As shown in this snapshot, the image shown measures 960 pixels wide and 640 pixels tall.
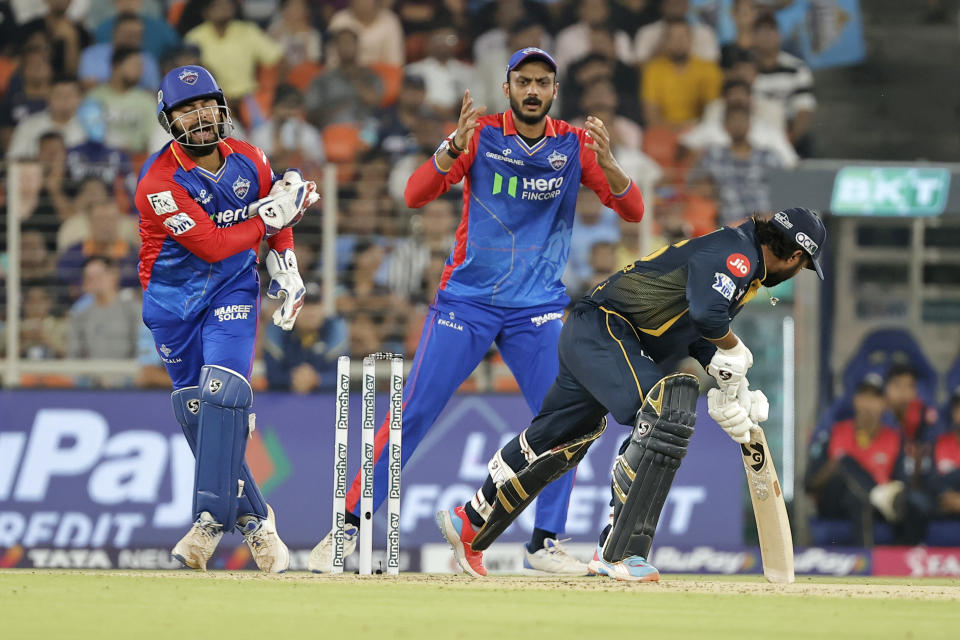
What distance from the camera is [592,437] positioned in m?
6.70

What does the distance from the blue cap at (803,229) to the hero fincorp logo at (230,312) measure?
2.35 meters

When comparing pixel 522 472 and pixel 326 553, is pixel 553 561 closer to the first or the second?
pixel 522 472

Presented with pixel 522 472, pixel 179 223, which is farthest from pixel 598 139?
pixel 179 223

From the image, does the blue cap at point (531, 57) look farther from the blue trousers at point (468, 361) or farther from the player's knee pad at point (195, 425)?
the player's knee pad at point (195, 425)

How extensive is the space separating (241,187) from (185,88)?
1.65ft

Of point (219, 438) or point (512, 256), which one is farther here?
point (512, 256)

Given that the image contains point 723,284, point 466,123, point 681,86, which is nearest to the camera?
point 723,284

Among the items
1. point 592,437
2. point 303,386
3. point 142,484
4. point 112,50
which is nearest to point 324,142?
point 112,50

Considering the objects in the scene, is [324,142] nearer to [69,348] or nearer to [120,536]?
[69,348]

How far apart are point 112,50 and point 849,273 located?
20.3ft

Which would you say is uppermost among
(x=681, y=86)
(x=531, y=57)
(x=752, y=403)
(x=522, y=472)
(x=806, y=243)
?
(x=681, y=86)

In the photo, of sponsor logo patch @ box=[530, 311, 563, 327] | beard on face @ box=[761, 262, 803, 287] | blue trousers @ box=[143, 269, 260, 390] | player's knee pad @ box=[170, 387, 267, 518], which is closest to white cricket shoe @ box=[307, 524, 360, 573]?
player's knee pad @ box=[170, 387, 267, 518]

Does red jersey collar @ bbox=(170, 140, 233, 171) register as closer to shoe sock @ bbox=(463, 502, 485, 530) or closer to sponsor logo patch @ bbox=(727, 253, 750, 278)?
shoe sock @ bbox=(463, 502, 485, 530)

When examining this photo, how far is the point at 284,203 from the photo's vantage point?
269 inches
